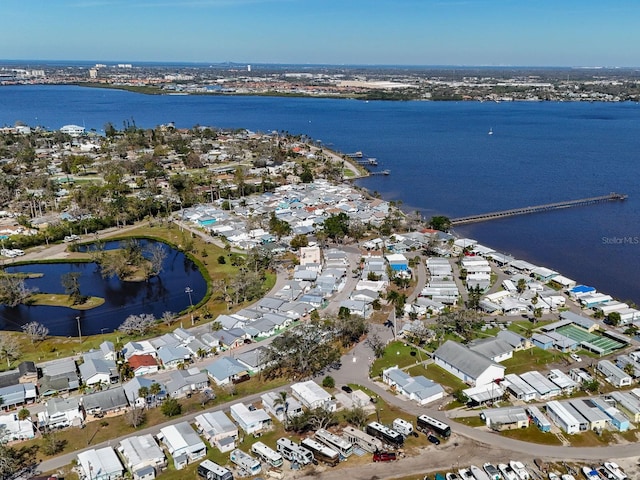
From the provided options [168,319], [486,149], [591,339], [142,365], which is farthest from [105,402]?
[486,149]

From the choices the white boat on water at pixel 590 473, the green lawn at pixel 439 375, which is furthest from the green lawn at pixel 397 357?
the white boat on water at pixel 590 473


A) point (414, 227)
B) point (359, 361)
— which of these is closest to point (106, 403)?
point (359, 361)

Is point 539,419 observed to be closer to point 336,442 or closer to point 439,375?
point 439,375

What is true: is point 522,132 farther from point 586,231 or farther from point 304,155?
point 586,231

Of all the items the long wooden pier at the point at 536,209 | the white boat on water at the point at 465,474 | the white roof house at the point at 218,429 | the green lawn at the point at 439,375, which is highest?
the long wooden pier at the point at 536,209

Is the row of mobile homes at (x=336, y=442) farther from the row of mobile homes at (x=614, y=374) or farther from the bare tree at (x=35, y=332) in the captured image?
the bare tree at (x=35, y=332)
